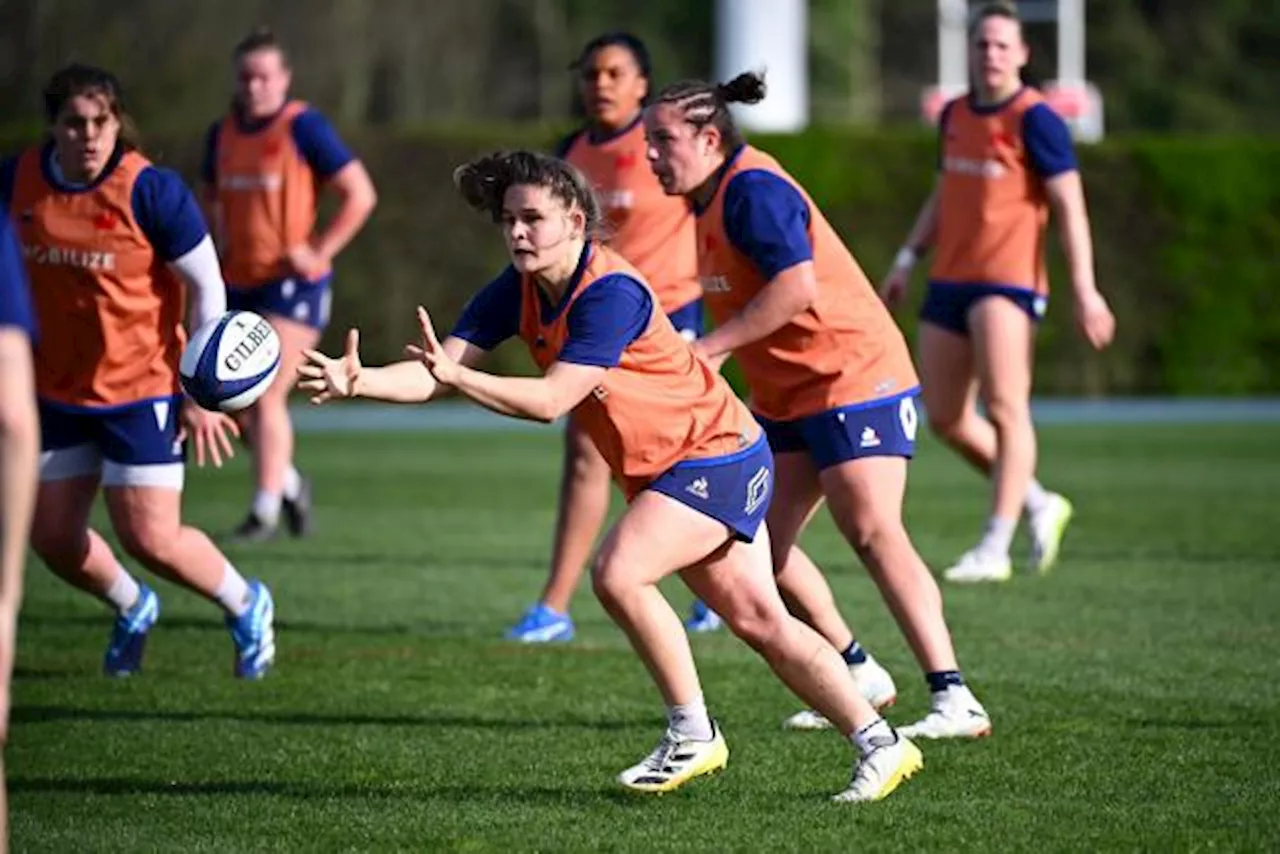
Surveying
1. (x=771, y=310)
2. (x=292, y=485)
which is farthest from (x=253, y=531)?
(x=771, y=310)

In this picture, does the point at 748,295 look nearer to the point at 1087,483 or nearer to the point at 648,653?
the point at 648,653

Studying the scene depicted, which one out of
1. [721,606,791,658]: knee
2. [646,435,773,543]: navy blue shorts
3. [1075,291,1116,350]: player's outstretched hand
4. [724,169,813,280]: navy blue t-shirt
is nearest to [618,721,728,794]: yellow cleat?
[721,606,791,658]: knee

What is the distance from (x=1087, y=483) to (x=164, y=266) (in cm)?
909

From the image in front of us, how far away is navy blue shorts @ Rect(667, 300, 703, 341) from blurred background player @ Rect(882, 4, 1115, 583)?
3.87 ft

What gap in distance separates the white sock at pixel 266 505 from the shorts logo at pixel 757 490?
20.3 ft

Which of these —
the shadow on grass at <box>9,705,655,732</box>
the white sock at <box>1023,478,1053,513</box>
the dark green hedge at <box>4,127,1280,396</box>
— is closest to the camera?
the shadow on grass at <box>9,705,655,732</box>

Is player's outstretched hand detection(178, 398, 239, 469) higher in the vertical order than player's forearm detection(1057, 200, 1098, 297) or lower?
lower

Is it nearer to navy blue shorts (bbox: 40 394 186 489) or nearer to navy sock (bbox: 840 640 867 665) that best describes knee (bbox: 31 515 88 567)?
navy blue shorts (bbox: 40 394 186 489)

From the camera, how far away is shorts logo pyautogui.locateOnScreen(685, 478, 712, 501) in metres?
6.07

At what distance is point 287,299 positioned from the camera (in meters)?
11.8

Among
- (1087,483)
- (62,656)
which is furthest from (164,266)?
(1087,483)

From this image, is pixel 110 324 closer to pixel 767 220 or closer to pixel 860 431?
pixel 767 220

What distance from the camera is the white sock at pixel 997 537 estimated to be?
10656 mm

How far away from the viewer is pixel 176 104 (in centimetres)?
3409
